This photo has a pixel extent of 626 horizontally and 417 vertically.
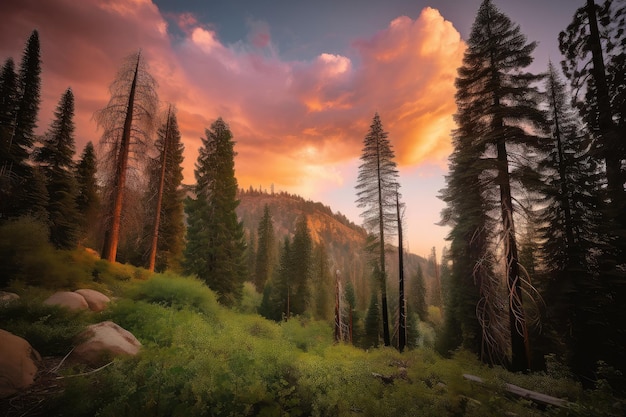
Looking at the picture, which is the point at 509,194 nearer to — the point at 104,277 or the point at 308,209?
the point at 104,277

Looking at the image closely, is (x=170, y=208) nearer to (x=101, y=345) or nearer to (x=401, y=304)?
(x=101, y=345)

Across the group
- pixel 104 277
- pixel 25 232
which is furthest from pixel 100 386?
pixel 104 277

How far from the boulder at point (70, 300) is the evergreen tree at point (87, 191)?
24.7 metres

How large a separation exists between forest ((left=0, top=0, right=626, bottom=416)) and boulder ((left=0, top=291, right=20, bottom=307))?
29 cm

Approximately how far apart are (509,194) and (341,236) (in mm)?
163395

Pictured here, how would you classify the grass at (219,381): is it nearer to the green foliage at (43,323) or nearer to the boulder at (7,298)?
the green foliage at (43,323)

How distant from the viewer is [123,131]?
14391mm

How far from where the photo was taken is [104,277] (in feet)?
37.6

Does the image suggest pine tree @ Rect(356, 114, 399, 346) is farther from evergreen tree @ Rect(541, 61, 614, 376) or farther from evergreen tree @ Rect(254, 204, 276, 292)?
evergreen tree @ Rect(254, 204, 276, 292)

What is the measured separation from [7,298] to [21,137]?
24.3 metres

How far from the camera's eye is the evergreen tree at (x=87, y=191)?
27.4 metres

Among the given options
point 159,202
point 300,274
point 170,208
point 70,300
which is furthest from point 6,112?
point 300,274

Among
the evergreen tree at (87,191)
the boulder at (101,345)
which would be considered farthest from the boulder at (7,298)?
the evergreen tree at (87,191)

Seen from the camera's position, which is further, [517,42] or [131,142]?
[131,142]
